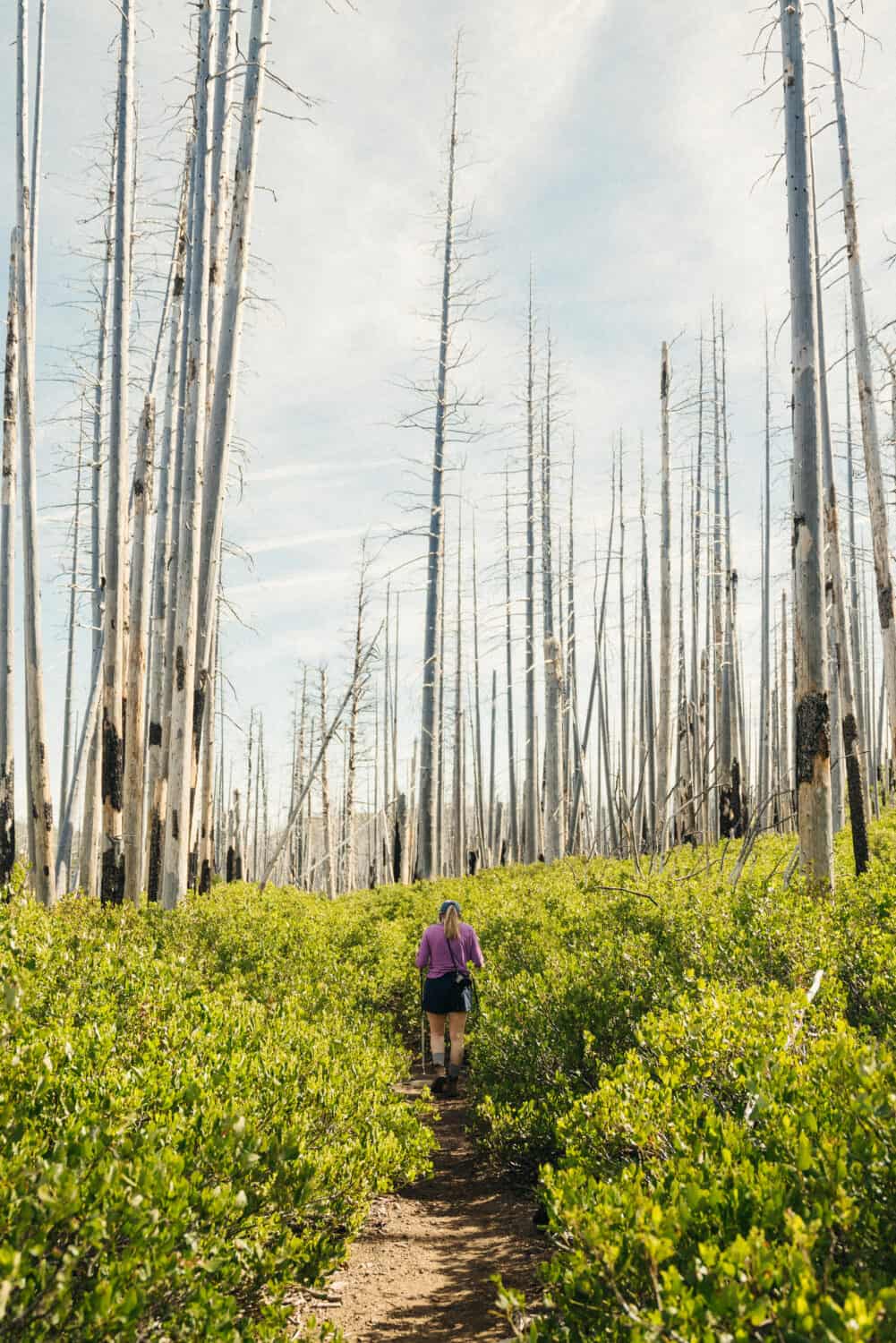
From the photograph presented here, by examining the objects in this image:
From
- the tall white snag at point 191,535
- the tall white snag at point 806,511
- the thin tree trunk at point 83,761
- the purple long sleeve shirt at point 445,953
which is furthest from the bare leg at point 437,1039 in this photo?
the thin tree trunk at point 83,761

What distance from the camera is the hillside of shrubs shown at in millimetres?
2049

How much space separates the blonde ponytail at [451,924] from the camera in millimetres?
7344

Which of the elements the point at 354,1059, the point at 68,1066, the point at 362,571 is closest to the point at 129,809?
the point at 354,1059

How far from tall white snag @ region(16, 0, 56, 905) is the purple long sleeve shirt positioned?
181 inches

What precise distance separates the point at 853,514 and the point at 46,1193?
17.9 meters

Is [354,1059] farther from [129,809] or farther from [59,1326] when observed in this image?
[129,809]

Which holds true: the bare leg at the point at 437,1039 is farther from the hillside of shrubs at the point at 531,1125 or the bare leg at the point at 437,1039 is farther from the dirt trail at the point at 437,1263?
the dirt trail at the point at 437,1263

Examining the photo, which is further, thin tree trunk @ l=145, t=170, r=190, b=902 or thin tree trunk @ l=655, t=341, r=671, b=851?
thin tree trunk @ l=655, t=341, r=671, b=851

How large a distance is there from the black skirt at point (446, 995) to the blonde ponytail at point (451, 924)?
29cm

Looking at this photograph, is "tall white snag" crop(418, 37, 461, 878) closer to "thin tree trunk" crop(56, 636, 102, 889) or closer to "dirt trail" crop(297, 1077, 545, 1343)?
"thin tree trunk" crop(56, 636, 102, 889)

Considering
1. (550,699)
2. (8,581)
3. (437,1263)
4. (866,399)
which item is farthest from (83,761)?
(866,399)

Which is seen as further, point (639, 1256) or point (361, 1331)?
point (361, 1331)

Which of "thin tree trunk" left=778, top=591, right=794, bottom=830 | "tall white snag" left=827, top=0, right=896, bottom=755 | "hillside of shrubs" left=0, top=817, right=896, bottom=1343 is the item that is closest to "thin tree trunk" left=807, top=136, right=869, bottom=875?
"tall white snag" left=827, top=0, right=896, bottom=755

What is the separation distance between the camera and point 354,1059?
4.96m
